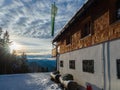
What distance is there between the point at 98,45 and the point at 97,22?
1241 mm

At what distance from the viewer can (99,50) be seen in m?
12.6

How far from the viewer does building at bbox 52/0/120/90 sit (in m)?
10.8

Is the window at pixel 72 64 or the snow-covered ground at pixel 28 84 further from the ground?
the window at pixel 72 64

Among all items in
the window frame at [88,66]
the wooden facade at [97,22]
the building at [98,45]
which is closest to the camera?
the building at [98,45]

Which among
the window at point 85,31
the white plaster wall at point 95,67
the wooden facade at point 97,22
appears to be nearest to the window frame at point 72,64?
the white plaster wall at point 95,67

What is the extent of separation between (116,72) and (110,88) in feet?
Answer: 3.22

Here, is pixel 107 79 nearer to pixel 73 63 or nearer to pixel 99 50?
pixel 99 50

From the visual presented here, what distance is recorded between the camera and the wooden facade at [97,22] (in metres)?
11.3

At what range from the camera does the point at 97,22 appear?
1306 cm

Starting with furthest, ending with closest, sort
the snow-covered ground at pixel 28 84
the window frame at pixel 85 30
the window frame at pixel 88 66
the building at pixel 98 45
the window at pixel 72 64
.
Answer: the snow-covered ground at pixel 28 84
the window at pixel 72 64
the window frame at pixel 85 30
the window frame at pixel 88 66
the building at pixel 98 45

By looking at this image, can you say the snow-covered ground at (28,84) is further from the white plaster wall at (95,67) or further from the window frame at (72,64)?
the white plaster wall at (95,67)

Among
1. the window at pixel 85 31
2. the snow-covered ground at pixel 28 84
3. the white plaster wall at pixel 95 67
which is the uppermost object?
the window at pixel 85 31

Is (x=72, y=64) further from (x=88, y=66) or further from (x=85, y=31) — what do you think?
(x=88, y=66)

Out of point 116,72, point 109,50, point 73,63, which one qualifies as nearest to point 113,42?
point 109,50
